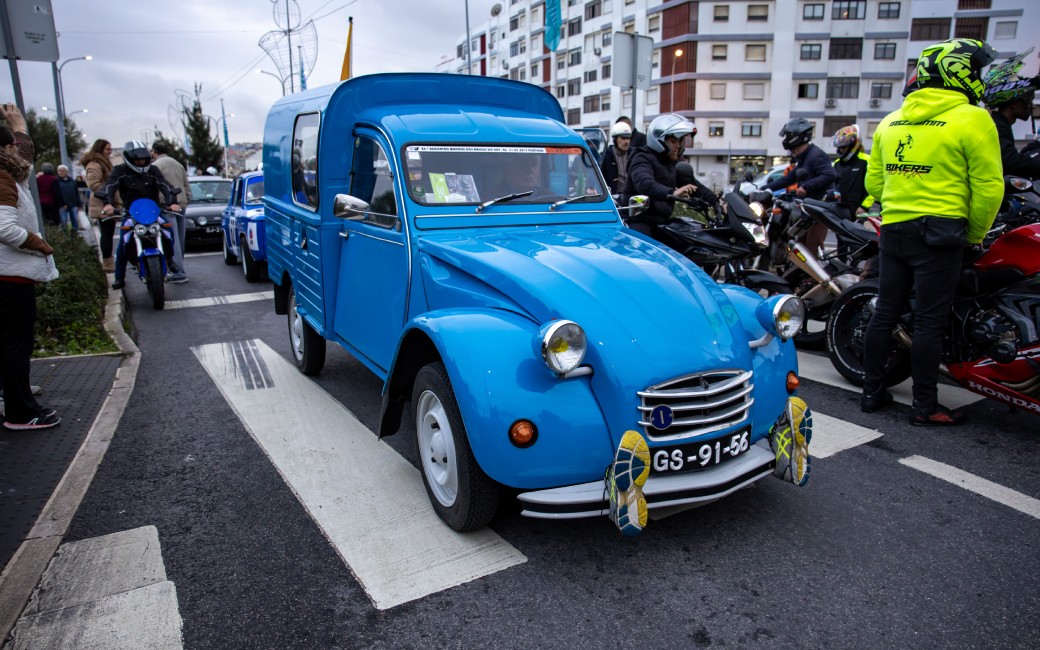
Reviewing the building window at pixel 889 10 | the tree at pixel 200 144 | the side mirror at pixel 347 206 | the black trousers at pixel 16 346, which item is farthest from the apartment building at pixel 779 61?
the black trousers at pixel 16 346

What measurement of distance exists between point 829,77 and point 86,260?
55.4m

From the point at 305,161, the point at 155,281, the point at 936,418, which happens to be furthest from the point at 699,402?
the point at 155,281

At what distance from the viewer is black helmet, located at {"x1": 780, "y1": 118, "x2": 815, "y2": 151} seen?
7.51 metres

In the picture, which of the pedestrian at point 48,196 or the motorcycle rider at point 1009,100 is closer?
the motorcycle rider at point 1009,100

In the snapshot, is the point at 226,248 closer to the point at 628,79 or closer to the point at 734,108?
the point at 628,79

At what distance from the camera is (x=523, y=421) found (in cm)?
255

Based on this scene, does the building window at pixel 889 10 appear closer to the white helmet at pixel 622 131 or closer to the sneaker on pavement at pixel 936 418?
the white helmet at pixel 622 131

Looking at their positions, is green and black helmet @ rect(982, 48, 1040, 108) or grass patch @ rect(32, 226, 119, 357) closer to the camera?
green and black helmet @ rect(982, 48, 1040, 108)

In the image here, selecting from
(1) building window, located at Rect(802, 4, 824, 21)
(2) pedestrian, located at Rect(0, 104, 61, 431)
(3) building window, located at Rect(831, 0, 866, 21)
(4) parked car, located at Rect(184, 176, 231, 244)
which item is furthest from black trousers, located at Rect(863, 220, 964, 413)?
(3) building window, located at Rect(831, 0, 866, 21)

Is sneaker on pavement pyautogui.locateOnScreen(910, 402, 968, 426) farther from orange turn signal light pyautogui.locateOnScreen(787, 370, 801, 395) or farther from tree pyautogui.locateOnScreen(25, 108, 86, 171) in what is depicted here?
tree pyautogui.locateOnScreen(25, 108, 86, 171)

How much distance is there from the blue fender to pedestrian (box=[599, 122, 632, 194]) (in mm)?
6696

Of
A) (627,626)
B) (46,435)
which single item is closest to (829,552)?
(627,626)

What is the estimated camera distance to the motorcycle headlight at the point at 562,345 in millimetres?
2584

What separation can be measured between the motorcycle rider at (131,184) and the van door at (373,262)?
5.96m
